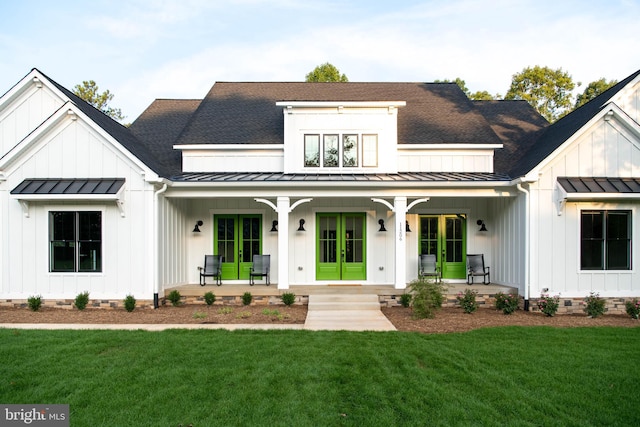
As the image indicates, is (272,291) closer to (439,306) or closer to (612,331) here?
(439,306)

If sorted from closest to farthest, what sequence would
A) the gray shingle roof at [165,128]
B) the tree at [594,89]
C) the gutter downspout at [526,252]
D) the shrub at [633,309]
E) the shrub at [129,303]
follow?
the shrub at [633,309], the shrub at [129,303], the gutter downspout at [526,252], the gray shingle roof at [165,128], the tree at [594,89]

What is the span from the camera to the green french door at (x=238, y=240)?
42.2 feet

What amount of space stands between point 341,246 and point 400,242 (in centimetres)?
216

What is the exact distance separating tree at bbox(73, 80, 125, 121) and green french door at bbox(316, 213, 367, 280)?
79.6 feet

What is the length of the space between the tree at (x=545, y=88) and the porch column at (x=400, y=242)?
2287 centimetres

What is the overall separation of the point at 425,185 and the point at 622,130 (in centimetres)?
501

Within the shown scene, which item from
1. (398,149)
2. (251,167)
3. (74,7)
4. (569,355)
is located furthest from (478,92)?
(569,355)

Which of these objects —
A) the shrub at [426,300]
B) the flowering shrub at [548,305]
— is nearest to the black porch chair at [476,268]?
the flowering shrub at [548,305]

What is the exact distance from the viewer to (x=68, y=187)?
1034 centimetres

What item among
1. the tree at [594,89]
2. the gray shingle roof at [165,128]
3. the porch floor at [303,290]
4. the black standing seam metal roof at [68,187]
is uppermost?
the tree at [594,89]

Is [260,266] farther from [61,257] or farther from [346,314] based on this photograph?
[61,257]

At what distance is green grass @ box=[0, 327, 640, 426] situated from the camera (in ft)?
14.7

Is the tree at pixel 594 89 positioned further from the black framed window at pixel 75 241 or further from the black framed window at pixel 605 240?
the black framed window at pixel 75 241

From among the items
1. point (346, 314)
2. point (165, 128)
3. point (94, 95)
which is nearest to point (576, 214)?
point (346, 314)
